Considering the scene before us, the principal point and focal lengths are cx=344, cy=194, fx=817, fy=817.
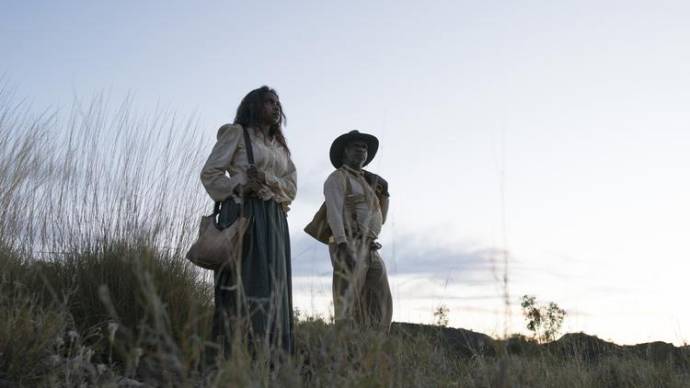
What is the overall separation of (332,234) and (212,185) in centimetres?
162

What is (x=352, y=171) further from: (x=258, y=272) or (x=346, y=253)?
(x=258, y=272)

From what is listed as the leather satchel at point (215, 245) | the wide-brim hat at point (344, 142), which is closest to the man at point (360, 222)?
the wide-brim hat at point (344, 142)

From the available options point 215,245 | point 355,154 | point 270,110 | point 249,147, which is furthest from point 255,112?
point 355,154

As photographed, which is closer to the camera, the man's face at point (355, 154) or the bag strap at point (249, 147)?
the bag strap at point (249, 147)

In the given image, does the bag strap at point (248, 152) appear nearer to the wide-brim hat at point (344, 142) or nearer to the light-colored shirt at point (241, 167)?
the light-colored shirt at point (241, 167)

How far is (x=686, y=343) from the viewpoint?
7.81 m

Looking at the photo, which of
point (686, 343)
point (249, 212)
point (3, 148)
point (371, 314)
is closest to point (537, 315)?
point (686, 343)

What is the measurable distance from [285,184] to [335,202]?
1.11 meters

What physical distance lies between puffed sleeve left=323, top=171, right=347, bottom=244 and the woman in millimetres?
903

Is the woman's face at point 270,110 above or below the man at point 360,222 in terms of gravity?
above

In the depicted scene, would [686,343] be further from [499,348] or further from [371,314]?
[499,348]

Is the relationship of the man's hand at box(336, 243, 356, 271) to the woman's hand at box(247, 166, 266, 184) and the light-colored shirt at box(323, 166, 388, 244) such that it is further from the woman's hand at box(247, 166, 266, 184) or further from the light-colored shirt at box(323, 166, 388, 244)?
the woman's hand at box(247, 166, 266, 184)

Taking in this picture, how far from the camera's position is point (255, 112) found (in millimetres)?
4773

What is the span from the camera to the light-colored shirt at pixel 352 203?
5758 millimetres
